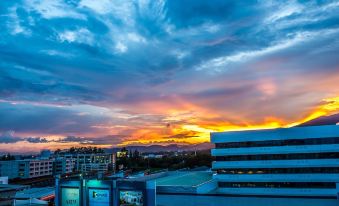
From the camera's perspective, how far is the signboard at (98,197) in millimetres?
44000

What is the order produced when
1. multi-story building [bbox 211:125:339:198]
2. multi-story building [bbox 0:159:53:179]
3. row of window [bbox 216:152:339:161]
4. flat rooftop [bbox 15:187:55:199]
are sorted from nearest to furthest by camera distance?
row of window [bbox 216:152:339:161], multi-story building [bbox 211:125:339:198], flat rooftop [bbox 15:187:55:199], multi-story building [bbox 0:159:53:179]

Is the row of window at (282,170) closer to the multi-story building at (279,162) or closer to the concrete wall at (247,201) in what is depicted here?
the multi-story building at (279,162)

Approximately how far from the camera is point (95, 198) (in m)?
45.2

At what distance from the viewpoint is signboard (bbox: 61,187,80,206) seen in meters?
47.2

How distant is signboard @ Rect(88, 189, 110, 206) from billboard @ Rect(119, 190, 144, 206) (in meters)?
2.59

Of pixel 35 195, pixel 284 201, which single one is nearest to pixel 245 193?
pixel 284 201

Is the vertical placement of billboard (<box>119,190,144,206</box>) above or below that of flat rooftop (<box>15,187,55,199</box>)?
above

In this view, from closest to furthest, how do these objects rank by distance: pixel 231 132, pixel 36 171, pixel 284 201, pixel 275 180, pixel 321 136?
pixel 284 201
pixel 321 136
pixel 275 180
pixel 231 132
pixel 36 171

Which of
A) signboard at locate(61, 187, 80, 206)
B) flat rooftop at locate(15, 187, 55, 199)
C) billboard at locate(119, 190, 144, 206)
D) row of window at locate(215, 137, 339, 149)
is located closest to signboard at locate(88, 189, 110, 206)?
signboard at locate(61, 187, 80, 206)

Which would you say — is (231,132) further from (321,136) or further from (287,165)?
(321,136)

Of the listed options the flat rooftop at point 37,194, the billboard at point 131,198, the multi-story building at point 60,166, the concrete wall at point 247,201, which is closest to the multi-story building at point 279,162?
the concrete wall at point 247,201

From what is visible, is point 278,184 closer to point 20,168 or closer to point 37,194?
point 37,194

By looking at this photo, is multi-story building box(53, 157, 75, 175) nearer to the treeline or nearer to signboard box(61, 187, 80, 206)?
the treeline

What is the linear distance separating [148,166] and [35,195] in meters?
102
